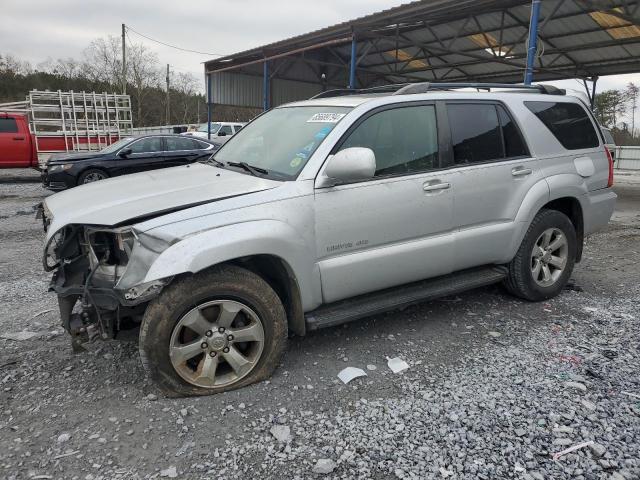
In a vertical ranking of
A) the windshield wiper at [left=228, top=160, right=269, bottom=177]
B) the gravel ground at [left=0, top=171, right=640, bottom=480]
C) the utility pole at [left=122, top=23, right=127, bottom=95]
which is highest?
the utility pole at [left=122, top=23, right=127, bottom=95]

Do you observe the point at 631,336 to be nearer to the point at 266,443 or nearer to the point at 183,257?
the point at 266,443

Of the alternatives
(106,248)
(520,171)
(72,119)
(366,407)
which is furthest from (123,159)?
(366,407)

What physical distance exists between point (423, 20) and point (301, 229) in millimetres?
11031

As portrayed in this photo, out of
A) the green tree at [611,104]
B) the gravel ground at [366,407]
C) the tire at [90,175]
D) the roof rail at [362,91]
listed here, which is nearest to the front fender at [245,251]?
the gravel ground at [366,407]

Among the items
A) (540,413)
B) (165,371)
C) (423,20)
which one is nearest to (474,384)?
(540,413)

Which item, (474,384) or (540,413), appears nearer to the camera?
(540,413)

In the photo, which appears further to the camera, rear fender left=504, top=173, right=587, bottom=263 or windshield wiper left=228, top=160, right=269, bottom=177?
rear fender left=504, top=173, right=587, bottom=263

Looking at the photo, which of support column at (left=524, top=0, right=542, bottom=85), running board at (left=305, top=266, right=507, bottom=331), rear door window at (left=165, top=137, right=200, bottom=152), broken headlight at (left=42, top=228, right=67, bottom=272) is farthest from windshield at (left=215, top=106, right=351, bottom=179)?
rear door window at (left=165, top=137, right=200, bottom=152)

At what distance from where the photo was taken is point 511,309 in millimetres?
4305

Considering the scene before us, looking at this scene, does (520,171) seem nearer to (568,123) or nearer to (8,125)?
(568,123)

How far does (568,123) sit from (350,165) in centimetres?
266

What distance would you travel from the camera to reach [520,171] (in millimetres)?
4059

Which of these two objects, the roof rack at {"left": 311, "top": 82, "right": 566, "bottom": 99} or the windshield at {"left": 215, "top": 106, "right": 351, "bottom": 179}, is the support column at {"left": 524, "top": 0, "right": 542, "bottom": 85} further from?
the windshield at {"left": 215, "top": 106, "right": 351, "bottom": 179}

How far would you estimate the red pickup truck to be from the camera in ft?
45.1
